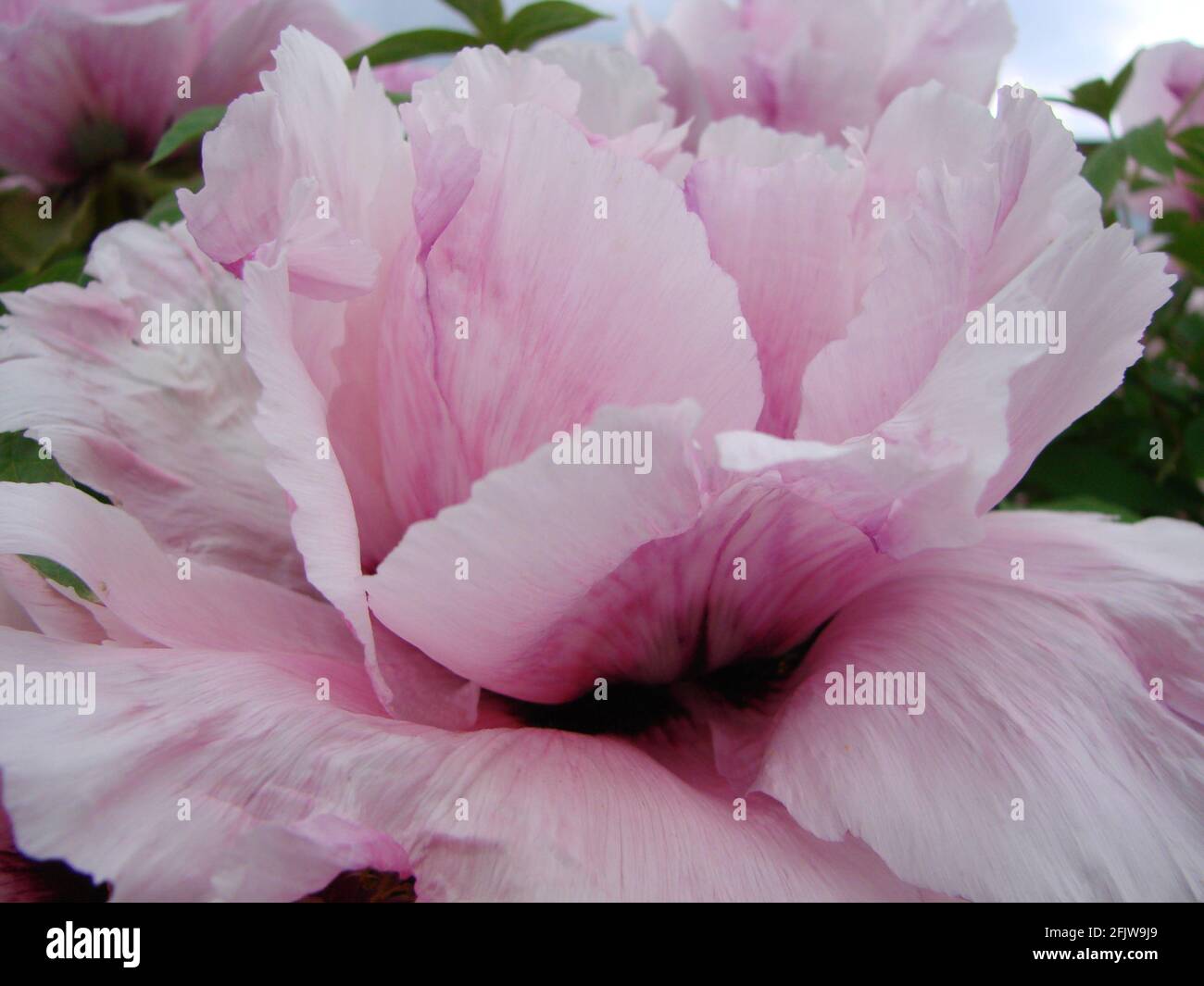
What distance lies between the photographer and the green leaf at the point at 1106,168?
0.57 meters

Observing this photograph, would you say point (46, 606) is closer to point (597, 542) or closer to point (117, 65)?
point (597, 542)

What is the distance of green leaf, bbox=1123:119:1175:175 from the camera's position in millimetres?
596

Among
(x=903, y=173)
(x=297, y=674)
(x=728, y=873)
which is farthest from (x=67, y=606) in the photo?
(x=903, y=173)

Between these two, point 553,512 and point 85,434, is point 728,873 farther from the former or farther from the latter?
point 85,434

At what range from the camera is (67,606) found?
30cm

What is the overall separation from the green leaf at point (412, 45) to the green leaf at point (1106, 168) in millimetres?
335

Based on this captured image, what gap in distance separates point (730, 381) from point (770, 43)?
0.42 metres

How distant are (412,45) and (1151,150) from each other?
41 centimetres

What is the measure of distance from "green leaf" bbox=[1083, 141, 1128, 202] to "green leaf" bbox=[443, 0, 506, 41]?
323 mm

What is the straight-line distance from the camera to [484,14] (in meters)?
0.58

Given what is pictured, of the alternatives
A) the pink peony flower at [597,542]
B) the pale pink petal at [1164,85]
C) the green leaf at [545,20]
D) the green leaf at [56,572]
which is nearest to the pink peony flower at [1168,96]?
the pale pink petal at [1164,85]

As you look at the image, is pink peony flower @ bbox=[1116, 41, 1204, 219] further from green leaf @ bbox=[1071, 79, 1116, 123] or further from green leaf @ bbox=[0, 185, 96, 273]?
green leaf @ bbox=[0, 185, 96, 273]

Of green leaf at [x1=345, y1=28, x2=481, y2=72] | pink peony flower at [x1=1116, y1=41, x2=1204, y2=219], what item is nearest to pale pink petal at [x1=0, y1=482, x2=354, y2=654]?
green leaf at [x1=345, y1=28, x2=481, y2=72]

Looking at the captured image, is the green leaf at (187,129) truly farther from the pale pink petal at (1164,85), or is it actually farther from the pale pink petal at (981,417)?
the pale pink petal at (1164,85)
